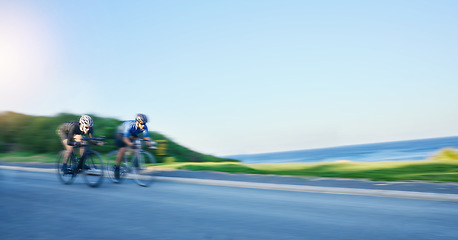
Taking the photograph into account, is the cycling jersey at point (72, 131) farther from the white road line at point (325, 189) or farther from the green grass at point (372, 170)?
the green grass at point (372, 170)

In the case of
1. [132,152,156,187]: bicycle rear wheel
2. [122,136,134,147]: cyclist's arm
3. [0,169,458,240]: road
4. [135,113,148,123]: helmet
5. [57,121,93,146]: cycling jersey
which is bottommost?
[0,169,458,240]: road

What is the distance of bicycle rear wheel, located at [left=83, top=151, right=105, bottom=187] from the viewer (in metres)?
10.6

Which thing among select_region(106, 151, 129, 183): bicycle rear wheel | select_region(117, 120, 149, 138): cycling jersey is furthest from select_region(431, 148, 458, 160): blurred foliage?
select_region(106, 151, 129, 183): bicycle rear wheel

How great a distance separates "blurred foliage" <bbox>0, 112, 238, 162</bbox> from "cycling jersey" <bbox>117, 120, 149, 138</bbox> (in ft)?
32.5

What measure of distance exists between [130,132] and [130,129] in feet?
0.35

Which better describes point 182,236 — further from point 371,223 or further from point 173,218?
point 371,223

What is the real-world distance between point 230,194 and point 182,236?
3946 millimetres

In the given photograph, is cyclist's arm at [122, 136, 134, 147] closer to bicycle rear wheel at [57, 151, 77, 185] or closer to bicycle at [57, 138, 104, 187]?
bicycle at [57, 138, 104, 187]

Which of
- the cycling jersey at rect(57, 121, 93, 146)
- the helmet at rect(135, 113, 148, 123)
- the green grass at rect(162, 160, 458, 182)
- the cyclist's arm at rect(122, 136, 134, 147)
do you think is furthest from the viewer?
the green grass at rect(162, 160, 458, 182)

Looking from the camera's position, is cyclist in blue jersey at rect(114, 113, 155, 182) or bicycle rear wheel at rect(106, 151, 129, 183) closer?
cyclist in blue jersey at rect(114, 113, 155, 182)

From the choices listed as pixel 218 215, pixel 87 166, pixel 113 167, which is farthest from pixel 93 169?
pixel 218 215

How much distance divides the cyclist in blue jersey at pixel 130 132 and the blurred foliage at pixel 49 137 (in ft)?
32.0

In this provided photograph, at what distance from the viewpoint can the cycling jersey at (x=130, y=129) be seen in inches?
417

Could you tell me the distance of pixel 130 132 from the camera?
1072cm
